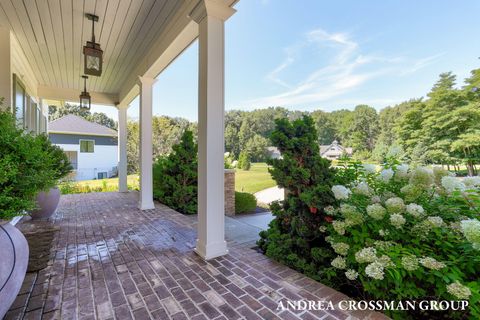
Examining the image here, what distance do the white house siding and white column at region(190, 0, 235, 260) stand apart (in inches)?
613

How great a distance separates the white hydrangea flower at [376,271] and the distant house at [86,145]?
17166mm

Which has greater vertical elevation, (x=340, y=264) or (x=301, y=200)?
(x=301, y=200)

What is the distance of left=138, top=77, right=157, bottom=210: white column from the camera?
4.81 meters

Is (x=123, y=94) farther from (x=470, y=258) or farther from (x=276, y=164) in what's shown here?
(x=470, y=258)

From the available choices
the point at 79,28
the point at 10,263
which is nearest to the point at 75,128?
the point at 79,28

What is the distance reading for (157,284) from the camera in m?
2.04

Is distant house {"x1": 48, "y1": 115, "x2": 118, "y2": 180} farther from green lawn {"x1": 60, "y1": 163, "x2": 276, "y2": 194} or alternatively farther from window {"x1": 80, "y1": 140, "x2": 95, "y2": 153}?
green lawn {"x1": 60, "y1": 163, "x2": 276, "y2": 194}

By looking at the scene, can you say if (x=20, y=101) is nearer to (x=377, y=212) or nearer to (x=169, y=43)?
(x=169, y=43)

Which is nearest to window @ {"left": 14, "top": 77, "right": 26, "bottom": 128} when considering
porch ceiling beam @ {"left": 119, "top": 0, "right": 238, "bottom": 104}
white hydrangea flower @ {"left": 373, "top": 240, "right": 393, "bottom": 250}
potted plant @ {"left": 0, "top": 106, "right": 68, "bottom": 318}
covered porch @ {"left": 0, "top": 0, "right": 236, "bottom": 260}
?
covered porch @ {"left": 0, "top": 0, "right": 236, "bottom": 260}

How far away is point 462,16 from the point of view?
303 cm

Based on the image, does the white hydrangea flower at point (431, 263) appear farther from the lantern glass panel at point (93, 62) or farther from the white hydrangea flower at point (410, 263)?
the lantern glass panel at point (93, 62)

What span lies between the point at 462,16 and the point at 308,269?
388 centimetres

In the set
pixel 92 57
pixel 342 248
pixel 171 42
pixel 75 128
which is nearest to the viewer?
pixel 342 248

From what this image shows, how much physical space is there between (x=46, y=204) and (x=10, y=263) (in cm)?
339
